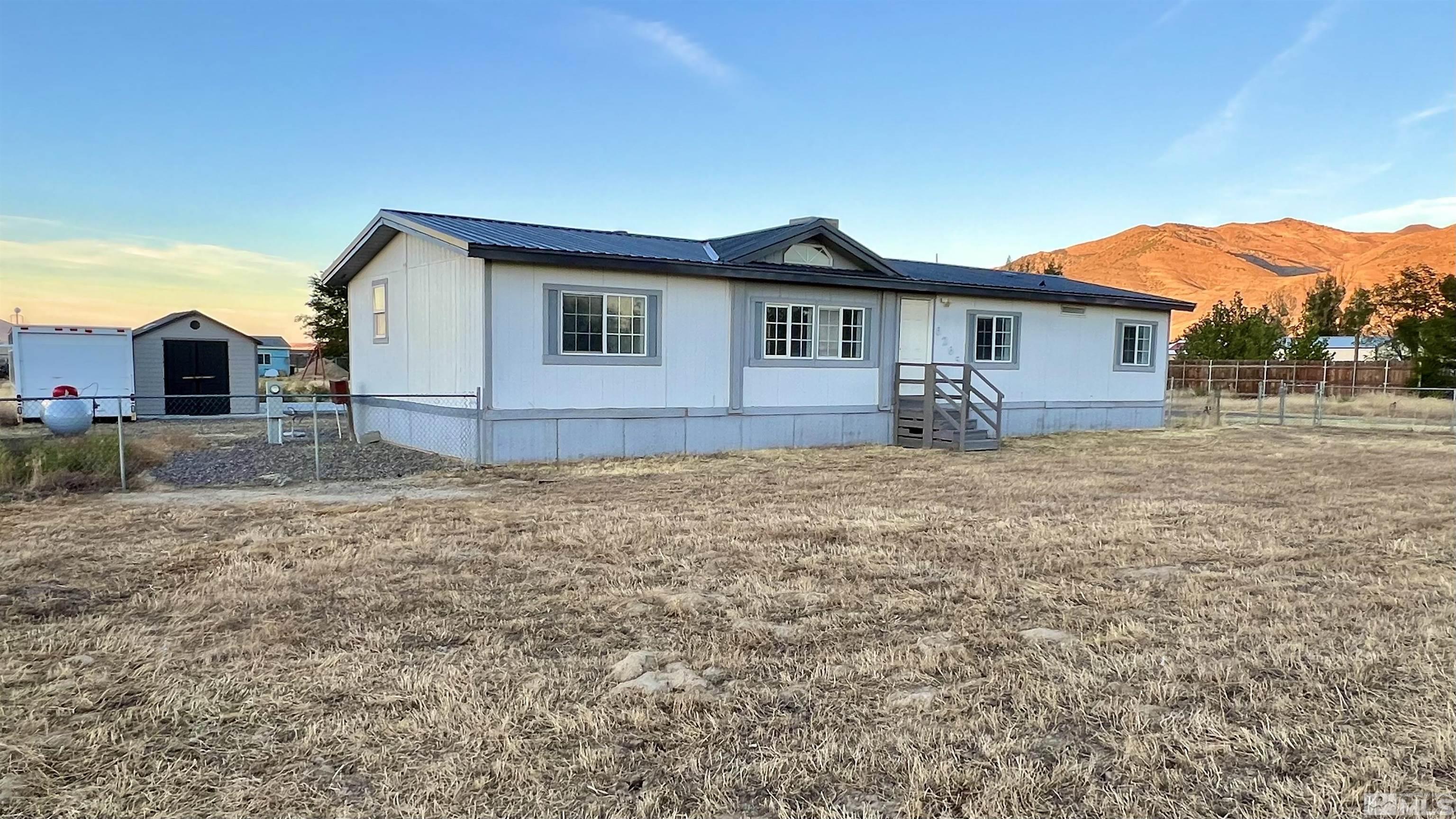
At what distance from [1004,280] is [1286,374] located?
65.8 feet

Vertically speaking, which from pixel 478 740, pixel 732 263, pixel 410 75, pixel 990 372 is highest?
pixel 410 75

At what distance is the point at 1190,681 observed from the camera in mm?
3477

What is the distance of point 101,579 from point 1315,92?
2336 cm

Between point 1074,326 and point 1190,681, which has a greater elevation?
point 1074,326

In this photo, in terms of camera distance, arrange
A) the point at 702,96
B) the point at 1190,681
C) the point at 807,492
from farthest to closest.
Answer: the point at 702,96
the point at 807,492
the point at 1190,681

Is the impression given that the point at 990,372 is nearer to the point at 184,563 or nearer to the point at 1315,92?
the point at 1315,92

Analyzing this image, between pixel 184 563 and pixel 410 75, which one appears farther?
pixel 410 75

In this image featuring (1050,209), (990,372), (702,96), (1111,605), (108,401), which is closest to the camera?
(1111,605)

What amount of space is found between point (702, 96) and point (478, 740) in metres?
19.5

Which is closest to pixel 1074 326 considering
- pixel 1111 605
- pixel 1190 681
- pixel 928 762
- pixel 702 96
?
pixel 702 96

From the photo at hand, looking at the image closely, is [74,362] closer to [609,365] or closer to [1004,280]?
[609,365]

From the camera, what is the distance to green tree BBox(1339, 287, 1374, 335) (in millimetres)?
46531

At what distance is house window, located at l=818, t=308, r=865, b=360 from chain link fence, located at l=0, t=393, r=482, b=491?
5.83 meters

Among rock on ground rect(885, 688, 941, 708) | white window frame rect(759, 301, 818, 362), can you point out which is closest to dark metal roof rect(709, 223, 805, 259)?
white window frame rect(759, 301, 818, 362)
